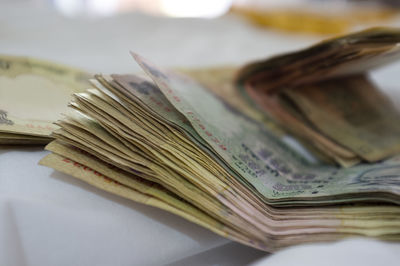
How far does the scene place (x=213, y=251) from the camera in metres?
0.55

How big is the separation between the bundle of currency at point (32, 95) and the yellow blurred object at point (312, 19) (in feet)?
4.44

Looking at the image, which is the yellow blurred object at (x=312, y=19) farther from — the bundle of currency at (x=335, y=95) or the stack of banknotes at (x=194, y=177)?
the stack of banknotes at (x=194, y=177)

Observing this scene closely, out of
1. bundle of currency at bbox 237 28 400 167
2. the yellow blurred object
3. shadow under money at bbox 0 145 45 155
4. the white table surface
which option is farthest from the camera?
the yellow blurred object

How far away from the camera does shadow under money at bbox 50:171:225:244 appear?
53 cm

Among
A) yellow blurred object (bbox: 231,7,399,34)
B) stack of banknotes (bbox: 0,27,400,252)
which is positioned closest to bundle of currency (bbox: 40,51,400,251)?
stack of banknotes (bbox: 0,27,400,252)

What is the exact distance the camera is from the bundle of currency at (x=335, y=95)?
688mm

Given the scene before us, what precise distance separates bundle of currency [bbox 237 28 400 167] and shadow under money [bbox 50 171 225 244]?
1.17ft

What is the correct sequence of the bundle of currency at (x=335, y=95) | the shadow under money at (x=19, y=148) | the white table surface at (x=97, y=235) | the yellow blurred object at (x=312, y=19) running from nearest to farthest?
the white table surface at (x=97, y=235), the shadow under money at (x=19, y=148), the bundle of currency at (x=335, y=95), the yellow blurred object at (x=312, y=19)

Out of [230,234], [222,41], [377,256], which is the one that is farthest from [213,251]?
[222,41]

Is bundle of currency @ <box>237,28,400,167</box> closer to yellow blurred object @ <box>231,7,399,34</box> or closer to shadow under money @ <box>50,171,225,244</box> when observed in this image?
shadow under money @ <box>50,171,225,244</box>

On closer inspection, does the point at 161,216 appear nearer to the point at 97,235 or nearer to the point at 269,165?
the point at 97,235

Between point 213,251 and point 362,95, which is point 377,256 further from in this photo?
point 362,95

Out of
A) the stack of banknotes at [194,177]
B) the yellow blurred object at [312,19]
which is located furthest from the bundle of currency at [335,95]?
the yellow blurred object at [312,19]

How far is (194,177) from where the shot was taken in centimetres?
49
